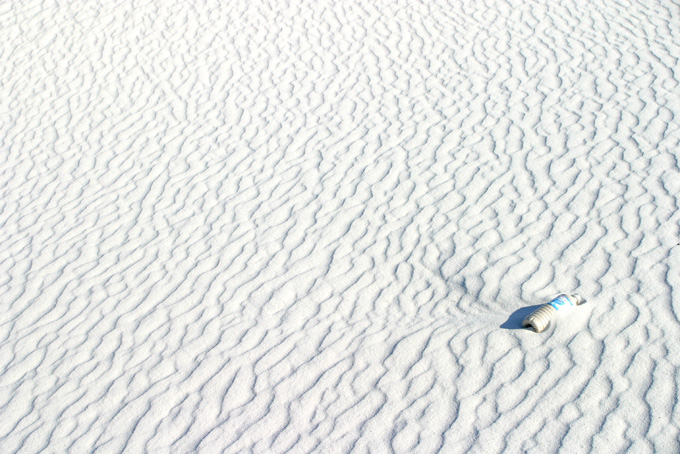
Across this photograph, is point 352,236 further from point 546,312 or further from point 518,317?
point 546,312

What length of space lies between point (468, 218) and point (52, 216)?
4.44 m

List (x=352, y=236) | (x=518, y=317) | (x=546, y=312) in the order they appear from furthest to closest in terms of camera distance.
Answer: (x=352, y=236) < (x=518, y=317) < (x=546, y=312)

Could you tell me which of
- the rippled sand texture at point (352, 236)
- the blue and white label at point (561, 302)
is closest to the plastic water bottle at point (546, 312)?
the blue and white label at point (561, 302)

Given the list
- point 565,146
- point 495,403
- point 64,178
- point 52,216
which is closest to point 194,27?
point 64,178

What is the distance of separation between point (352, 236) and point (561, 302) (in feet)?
6.93

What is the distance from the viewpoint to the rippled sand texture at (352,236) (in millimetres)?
4340

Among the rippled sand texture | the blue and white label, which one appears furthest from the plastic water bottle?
the rippled sand texture

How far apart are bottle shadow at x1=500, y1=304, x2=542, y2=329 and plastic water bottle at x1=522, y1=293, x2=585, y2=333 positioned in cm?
8

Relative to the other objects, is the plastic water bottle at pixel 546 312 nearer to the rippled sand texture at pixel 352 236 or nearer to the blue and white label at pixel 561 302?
the blue and white label at pixel 561 302

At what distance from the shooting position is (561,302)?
4.66 m

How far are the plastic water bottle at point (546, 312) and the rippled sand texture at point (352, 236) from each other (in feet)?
0.33

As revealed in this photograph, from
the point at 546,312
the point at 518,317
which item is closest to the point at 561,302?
the point at 546,312

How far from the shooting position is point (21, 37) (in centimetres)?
1180

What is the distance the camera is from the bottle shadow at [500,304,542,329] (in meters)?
4.81
